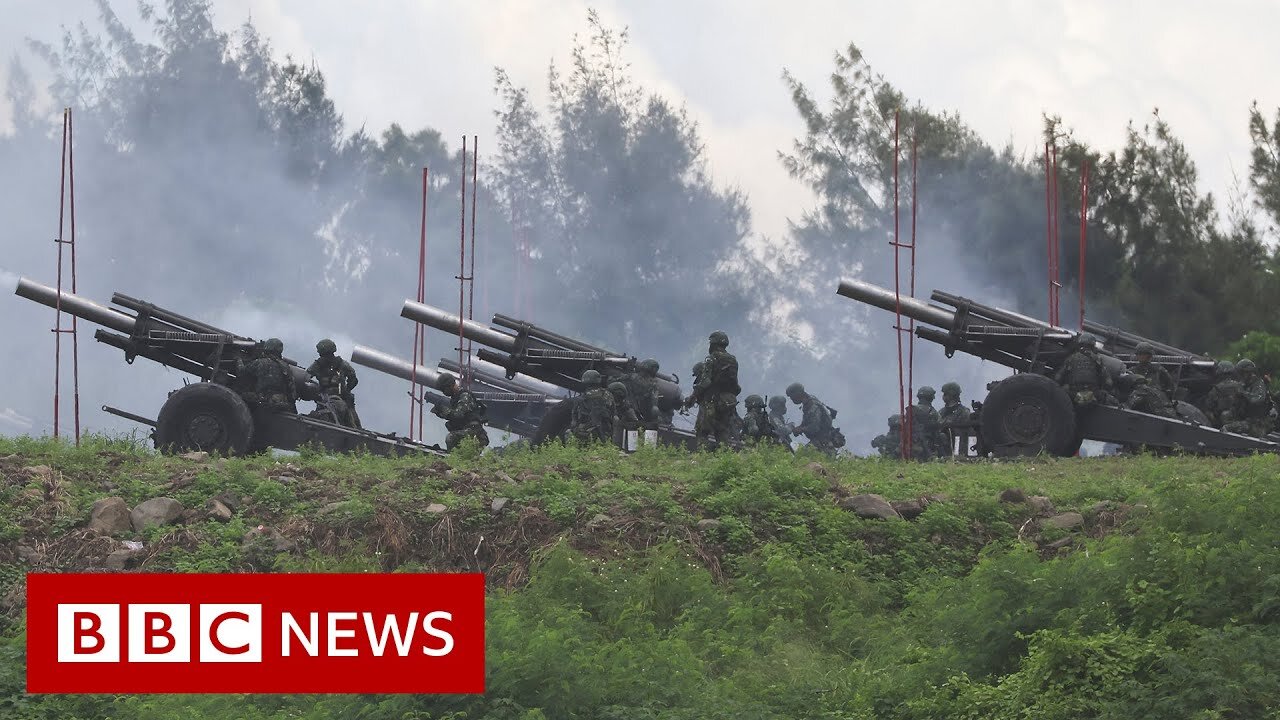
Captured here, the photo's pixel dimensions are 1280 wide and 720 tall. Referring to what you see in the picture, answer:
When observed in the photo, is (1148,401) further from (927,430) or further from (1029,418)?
(927,430)

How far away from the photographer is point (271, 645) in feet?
36.5

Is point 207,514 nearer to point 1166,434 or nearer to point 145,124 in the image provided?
point 1166,434

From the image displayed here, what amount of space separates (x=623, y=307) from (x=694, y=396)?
24411 mm

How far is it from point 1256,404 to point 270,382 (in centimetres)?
1199

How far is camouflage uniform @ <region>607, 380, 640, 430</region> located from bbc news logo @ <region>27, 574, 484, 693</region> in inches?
405

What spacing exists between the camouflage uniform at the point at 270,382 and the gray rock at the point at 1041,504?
9.29 metres

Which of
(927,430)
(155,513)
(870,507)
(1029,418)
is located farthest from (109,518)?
(927,430)

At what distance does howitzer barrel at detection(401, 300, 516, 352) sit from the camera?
81.9 feet

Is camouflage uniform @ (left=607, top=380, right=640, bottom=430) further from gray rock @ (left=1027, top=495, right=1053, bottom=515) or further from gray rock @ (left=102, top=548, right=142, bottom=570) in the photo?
gray rock @ (left=102, top=548, right=142, bottom=570)

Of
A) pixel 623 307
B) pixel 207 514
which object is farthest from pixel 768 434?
pixel 623 307

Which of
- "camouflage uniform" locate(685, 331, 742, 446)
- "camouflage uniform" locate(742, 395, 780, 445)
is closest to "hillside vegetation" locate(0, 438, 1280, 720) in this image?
"camouflage uniform" locate(685, 331, 742, 446)

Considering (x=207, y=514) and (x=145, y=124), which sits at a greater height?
(x=145, y=124)

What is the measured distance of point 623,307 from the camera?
4628 cm

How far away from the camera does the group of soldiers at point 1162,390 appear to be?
71.4 ft
